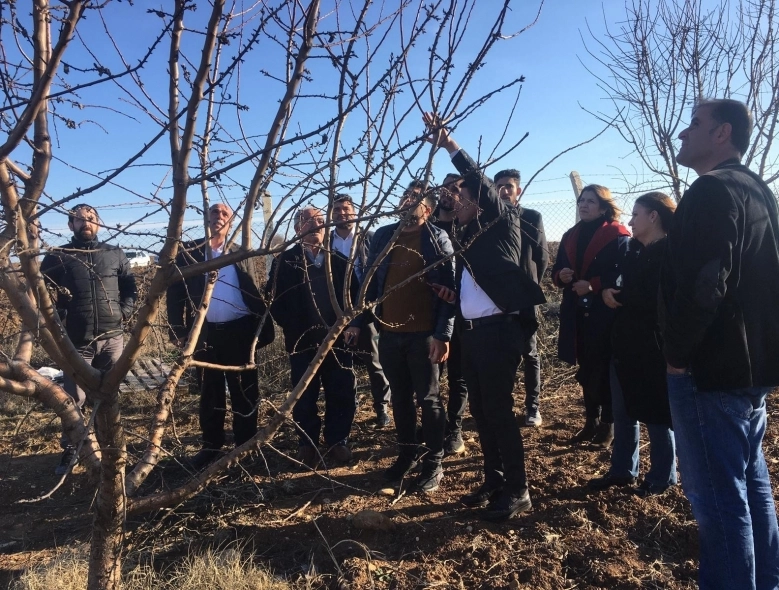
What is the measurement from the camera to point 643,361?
3121mm

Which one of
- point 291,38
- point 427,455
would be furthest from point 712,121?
point 427,455

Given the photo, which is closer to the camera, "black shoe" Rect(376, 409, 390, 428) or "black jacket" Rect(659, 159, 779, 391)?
"black jacket" Rect(659, 159, 779, 391)

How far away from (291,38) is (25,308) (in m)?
1.19

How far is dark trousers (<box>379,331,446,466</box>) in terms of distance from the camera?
350 cm

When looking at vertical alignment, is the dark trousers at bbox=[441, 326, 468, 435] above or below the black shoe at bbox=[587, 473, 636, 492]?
above

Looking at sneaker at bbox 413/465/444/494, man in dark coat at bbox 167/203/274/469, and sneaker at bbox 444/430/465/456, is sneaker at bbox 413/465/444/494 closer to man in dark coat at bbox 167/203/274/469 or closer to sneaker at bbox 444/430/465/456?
sneaker at bbox 444/430/465/456

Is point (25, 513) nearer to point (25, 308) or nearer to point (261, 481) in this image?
point (261, 481)

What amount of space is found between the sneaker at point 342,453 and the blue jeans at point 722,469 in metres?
2.42

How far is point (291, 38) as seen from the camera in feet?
6.45

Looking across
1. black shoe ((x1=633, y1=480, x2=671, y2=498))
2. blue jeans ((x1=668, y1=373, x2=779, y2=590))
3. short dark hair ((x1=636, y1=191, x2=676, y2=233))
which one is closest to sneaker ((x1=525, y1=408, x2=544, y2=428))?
black shoe ((x1=633, y1=480, x2=671, y2=498))

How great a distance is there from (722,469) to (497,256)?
1388 millimetres

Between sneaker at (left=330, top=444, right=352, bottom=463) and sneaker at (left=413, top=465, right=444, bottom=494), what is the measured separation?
720 millimetres

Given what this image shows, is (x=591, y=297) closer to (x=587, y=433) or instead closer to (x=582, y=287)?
(x=582, y=287)

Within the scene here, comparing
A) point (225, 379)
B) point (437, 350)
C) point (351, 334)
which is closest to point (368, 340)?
point (351, 334)
